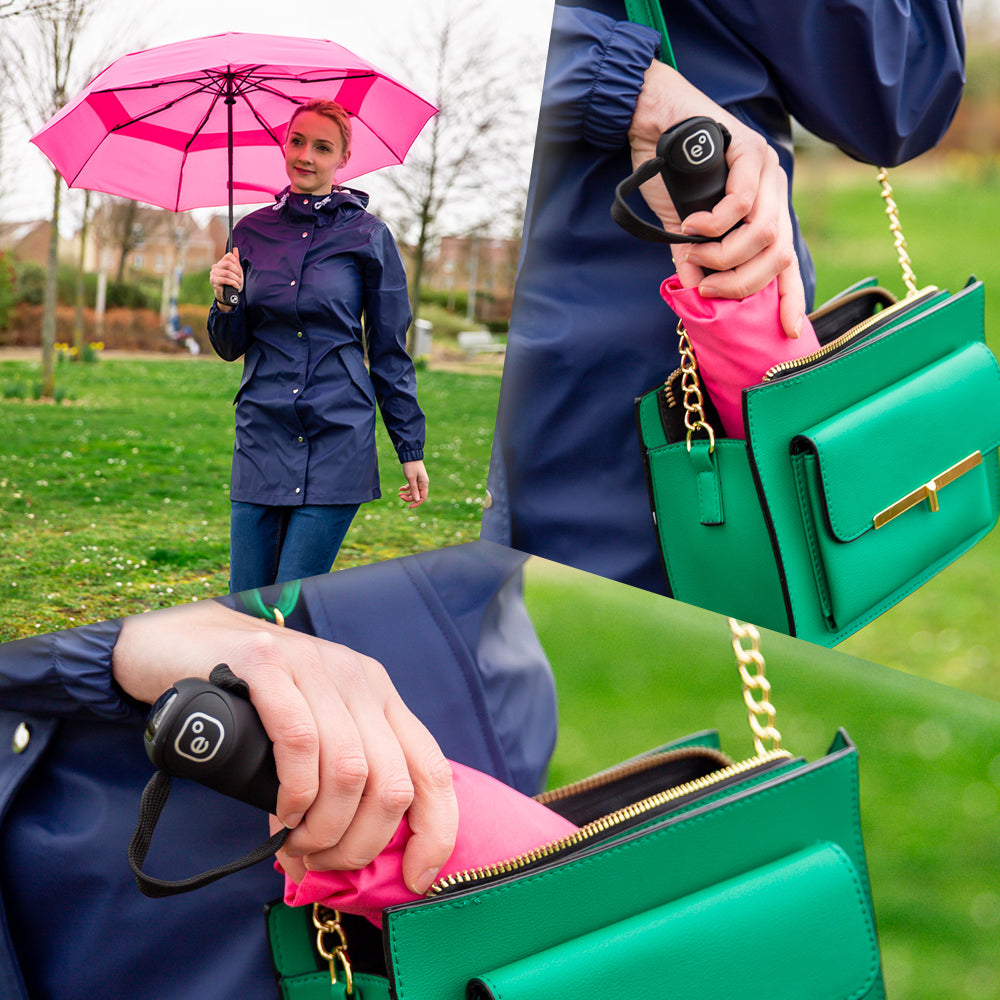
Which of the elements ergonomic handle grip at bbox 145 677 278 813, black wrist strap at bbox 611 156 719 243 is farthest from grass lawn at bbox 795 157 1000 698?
ergonomic handle grip at bbox 145 677 278 813

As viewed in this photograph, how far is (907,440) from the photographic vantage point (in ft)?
4.91

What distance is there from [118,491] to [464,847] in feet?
4.00

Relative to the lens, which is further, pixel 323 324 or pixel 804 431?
pixel 323 324

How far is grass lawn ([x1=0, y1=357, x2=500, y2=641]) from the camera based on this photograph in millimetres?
1626

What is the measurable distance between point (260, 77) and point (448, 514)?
99cm

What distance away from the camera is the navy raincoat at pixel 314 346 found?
1.62 m

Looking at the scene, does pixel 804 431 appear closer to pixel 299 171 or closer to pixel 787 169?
pixel 787 169

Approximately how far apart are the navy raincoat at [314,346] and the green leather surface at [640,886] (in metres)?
1.10

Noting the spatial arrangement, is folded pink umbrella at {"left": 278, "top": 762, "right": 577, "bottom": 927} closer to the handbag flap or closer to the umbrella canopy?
the handbag flap

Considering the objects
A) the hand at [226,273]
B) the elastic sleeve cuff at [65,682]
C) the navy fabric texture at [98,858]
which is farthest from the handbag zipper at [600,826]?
the hand at [226,273]

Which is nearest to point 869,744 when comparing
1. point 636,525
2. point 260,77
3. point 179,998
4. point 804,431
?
point 636,525

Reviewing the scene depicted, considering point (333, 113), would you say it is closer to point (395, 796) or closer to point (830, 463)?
point (830, 463)

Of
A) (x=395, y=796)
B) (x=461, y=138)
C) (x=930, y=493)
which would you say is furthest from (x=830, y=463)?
(x=461, y=138)

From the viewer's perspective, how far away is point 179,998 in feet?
3.00
